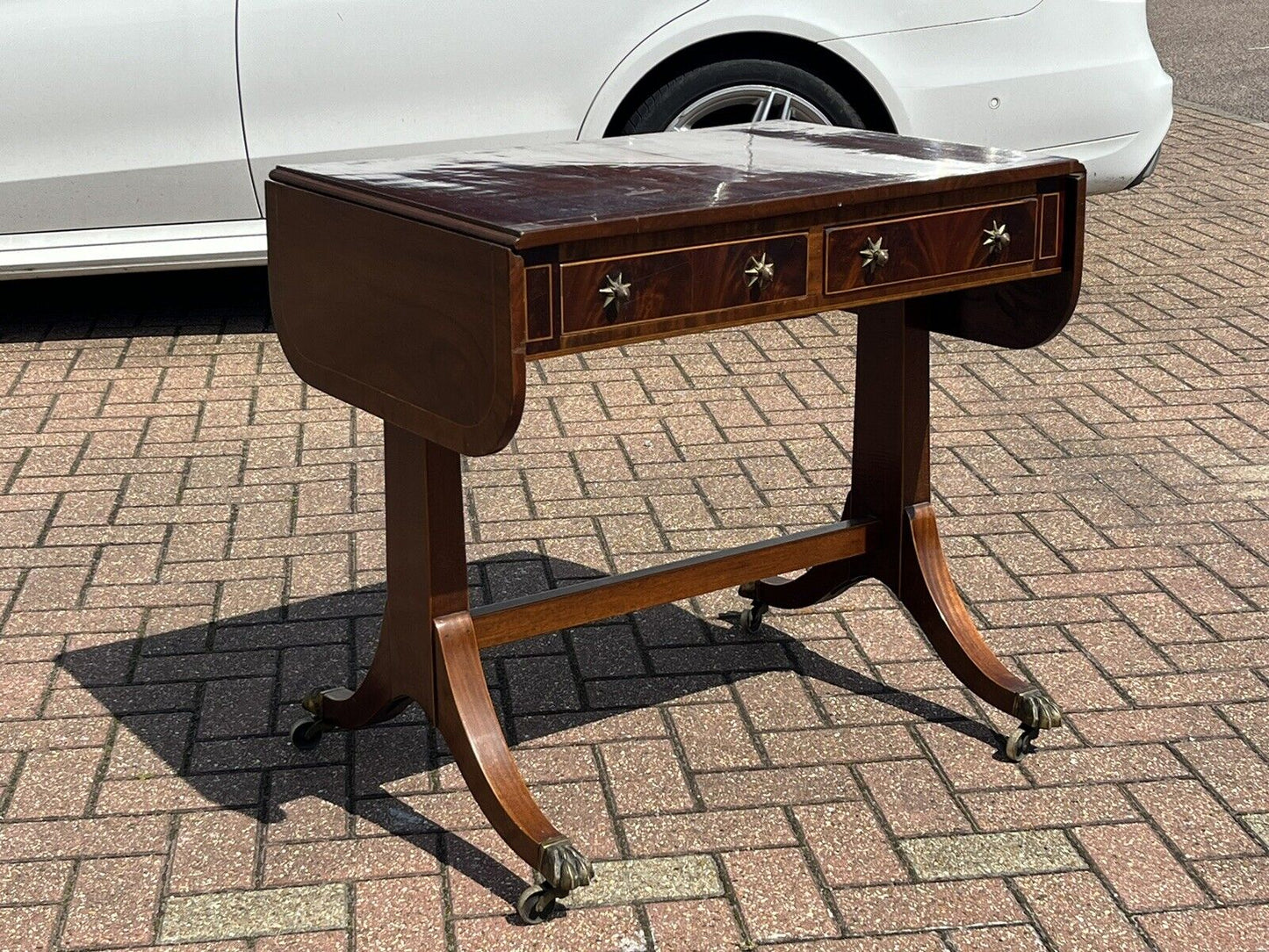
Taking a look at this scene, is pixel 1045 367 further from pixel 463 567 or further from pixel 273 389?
pixel 463 567

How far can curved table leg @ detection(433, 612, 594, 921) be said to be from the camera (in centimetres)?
268

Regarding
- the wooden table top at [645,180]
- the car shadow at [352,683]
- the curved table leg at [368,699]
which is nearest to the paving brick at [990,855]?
the car shadow at [352,683]

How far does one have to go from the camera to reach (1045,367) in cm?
543

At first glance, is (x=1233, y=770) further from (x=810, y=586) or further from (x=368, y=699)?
(x=368, y=699)

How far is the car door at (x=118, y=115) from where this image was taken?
5.21 metres

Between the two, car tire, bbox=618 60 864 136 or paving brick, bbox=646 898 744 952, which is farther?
car tire, bbox=618 60 864 136

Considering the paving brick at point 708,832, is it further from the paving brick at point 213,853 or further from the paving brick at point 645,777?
the paving brick at point 213,853

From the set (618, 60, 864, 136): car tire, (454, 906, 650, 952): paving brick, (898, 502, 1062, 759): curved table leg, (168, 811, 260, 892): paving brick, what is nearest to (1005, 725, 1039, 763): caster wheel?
(898, 502, 1062, 759): curved table leg

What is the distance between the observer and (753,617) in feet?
12.0

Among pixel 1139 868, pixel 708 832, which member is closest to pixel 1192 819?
pixel 1139 868

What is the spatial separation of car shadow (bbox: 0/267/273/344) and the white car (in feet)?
1.27

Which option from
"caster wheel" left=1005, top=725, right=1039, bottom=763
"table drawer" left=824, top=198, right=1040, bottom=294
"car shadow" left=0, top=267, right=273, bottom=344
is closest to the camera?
"table drawer" left=824, top=198, right=1040, bottom=294

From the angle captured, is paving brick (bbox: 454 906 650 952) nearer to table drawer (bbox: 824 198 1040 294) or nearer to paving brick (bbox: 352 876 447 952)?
paving brick (bbox: 352 876 447 952)

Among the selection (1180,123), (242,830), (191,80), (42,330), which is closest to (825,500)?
(242,830)
